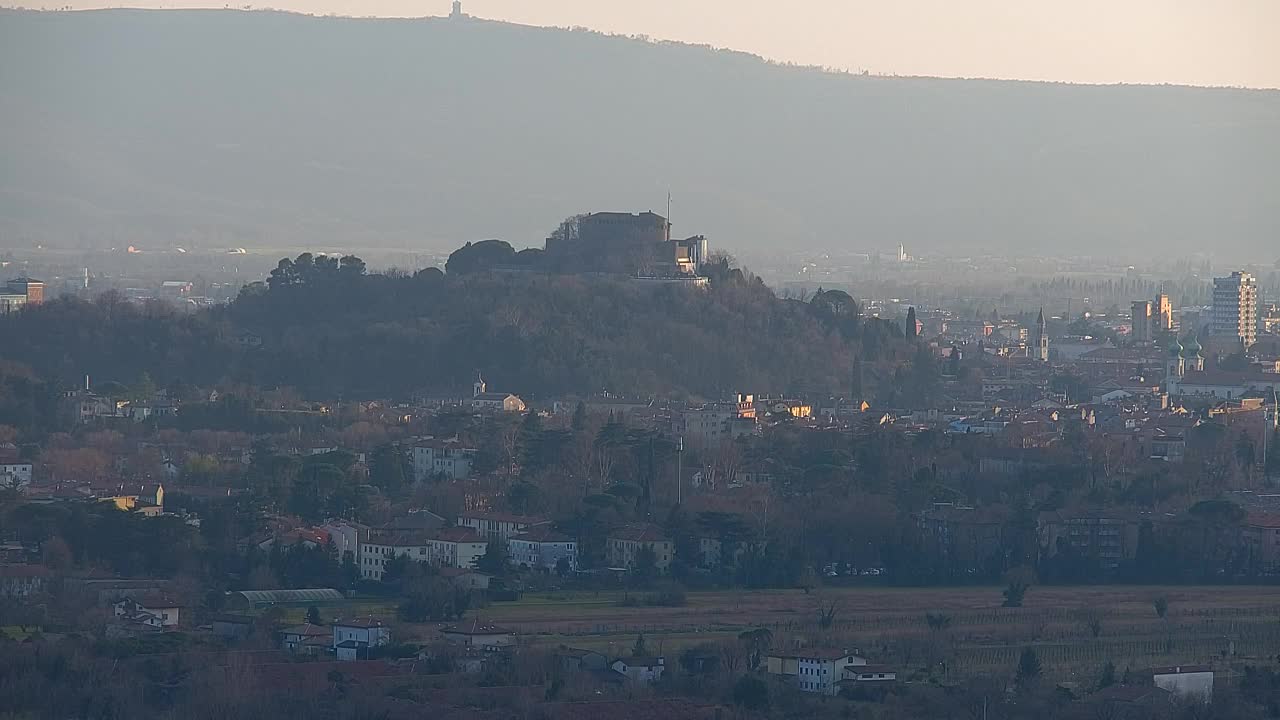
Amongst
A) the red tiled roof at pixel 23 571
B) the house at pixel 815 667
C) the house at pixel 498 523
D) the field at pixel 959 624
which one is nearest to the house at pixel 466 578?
the field at pixel 959 624

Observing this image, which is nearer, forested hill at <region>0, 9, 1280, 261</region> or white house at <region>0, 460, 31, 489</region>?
white house at <region>0, 460, 31, 489</region>

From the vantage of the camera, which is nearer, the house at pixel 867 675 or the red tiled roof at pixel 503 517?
the house at pixel 867 675

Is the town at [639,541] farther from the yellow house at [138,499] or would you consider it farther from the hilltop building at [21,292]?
the hilltop building at [21,292]

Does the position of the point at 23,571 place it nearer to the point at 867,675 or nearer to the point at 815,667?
the point at 815,667

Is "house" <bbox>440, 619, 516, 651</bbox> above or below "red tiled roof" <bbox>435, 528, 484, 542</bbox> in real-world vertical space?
below

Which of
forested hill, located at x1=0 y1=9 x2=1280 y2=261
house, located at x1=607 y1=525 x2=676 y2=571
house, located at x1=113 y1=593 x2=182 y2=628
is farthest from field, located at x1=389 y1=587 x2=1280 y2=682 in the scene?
forested hill, located at x1=0 y1=9 x2=1280 y2=261

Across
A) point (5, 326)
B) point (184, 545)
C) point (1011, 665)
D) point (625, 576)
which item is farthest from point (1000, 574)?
point (5, 326)

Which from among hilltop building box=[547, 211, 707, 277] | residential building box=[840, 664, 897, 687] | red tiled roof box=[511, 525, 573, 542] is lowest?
residential building box=[840, 664, 897, 687]

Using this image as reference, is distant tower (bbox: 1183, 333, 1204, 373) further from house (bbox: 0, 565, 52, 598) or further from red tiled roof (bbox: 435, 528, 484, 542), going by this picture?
house (bbox: 0, 565, 52, 598)
